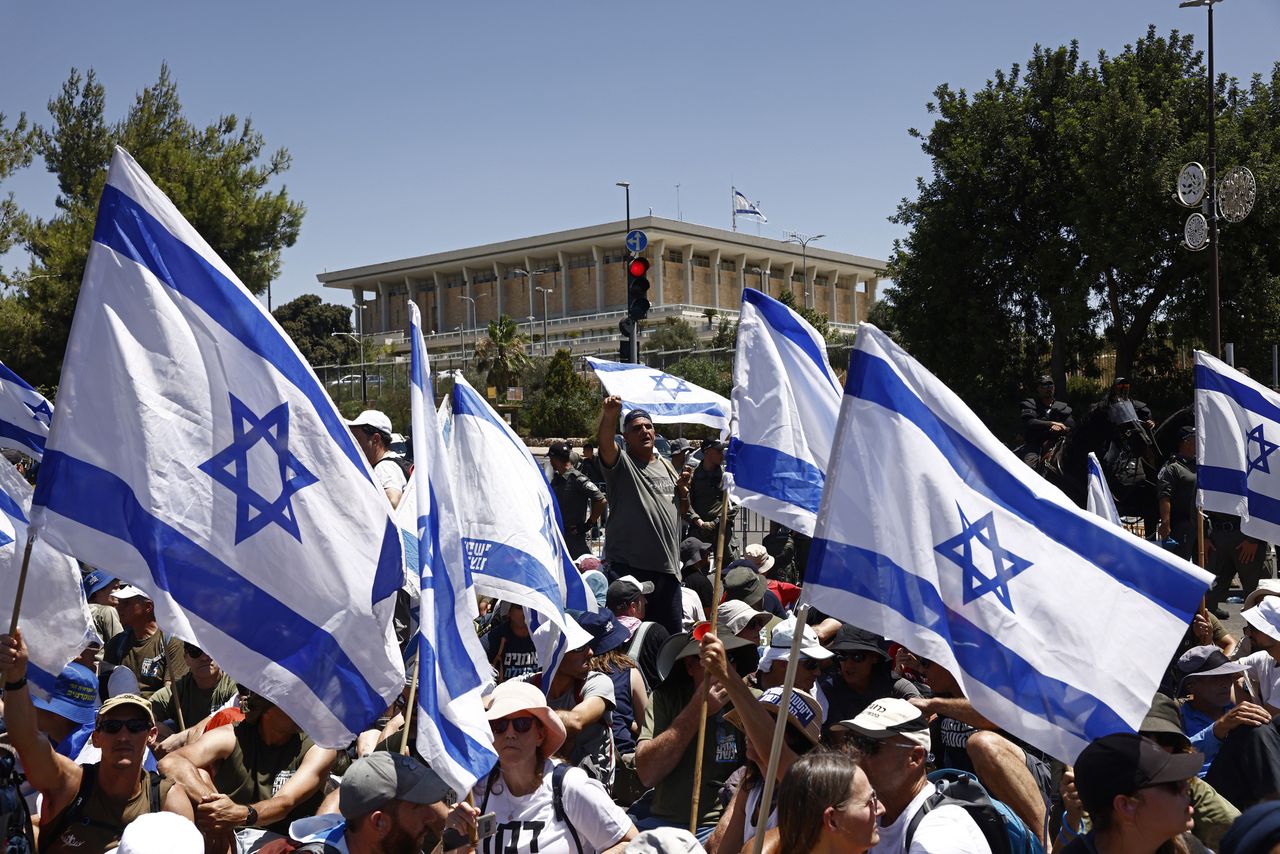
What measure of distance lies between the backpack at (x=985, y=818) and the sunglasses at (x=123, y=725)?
2636mm

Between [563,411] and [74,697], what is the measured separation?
132 feet

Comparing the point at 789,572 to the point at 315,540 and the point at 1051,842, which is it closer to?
the point at 1051,842

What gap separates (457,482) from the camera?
6387mm

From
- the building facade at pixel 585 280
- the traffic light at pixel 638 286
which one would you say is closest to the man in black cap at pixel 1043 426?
the traffic light at pixel 638 286

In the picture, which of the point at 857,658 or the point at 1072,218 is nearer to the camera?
the point at 857,658

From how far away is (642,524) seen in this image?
8.45 m

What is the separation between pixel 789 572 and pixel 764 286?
110m

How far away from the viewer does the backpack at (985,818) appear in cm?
387

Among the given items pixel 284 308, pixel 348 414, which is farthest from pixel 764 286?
pixel 348 414

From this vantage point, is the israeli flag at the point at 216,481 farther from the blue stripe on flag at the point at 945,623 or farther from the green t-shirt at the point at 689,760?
the blue stripe on flag at the point at 945,623

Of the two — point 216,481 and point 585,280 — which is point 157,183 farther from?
point 585,280

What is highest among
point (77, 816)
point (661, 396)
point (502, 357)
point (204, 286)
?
point (502, 357)

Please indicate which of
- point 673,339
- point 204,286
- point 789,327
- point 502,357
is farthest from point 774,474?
point 673,339

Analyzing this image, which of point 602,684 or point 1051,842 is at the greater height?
point 602,684
